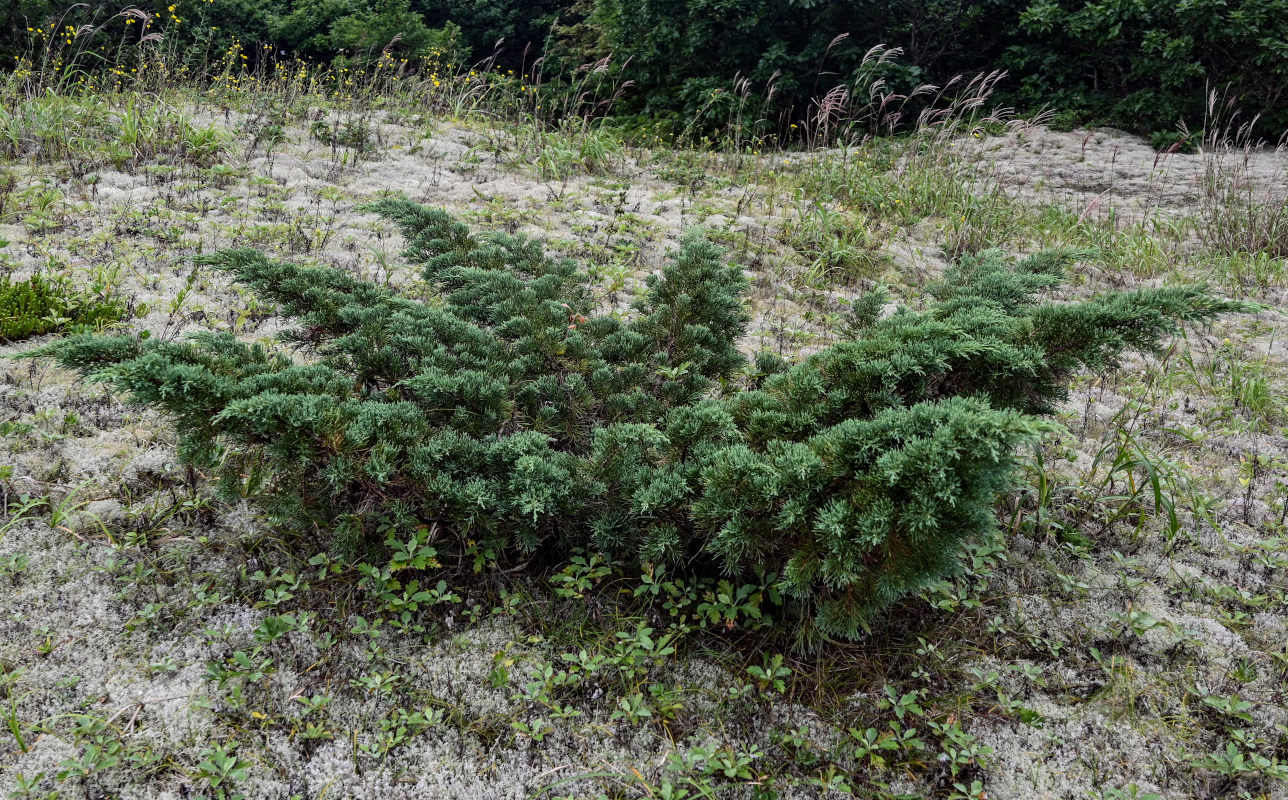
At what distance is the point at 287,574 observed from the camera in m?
2.32

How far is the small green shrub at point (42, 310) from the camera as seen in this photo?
11.0 ft

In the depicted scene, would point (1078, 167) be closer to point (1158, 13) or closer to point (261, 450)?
point (1158, 13)

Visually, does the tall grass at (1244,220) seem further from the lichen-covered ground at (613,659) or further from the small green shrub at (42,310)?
the small green shrub at (42,310)

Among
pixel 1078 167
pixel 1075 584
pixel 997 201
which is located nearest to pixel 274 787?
pixel 1075 584

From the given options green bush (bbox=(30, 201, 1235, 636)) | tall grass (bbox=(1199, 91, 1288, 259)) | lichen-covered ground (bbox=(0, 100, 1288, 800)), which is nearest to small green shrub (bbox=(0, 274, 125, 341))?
lichen-covered ground (bbox=(0, 100, 1288, 800))

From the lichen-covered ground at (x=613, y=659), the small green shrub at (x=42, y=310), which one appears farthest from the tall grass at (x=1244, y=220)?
the small green shrub at (x=42, y=310)

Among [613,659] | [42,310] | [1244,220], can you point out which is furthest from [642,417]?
[1244,220]

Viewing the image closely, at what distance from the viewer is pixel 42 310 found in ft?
11.3

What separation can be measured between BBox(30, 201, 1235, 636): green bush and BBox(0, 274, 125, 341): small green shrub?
1.48 meters

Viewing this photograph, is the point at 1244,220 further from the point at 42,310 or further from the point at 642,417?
the point at 42,310

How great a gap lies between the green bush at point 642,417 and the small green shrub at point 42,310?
1479mm

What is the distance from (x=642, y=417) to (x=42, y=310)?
3.08 meters

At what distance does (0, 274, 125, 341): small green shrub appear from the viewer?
3.34 metres

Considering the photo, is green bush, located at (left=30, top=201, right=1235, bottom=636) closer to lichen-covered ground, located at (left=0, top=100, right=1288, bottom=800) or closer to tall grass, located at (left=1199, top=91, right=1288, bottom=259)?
lichen-covered ground, located at (left=0, top=100, right=1288, bottom=800)
